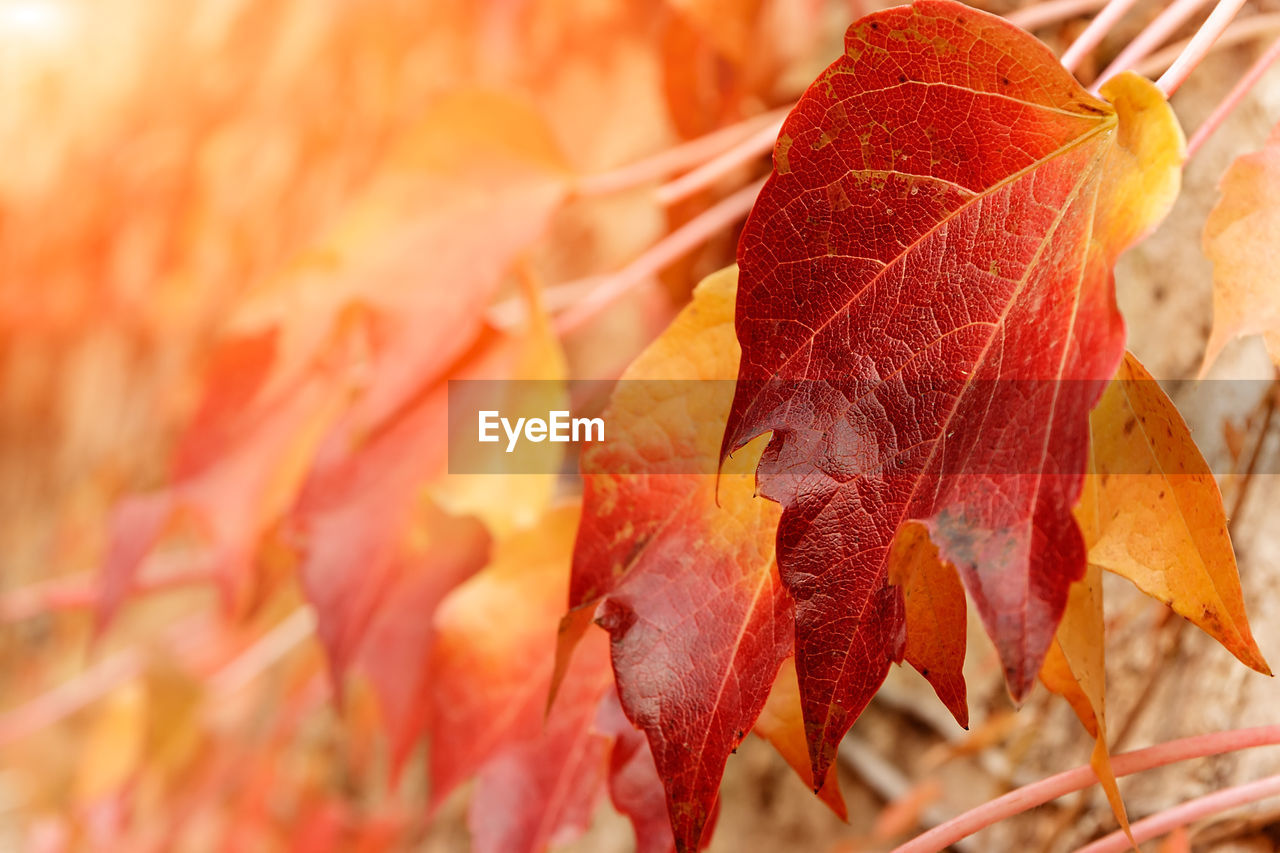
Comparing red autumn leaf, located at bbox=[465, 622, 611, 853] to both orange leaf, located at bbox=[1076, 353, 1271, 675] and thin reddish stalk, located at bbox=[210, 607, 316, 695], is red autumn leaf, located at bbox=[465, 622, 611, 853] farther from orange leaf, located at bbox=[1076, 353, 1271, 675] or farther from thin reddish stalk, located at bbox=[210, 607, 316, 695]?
thin reddish stalk, located at bbox=[210, 607, 316, 695]

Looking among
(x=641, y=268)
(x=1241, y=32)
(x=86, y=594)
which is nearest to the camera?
(x=1241, y=32)

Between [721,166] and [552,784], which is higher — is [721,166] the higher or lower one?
the higher one

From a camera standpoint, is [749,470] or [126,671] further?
[126,671]

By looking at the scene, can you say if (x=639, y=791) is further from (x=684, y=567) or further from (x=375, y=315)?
(x=375, y=315)

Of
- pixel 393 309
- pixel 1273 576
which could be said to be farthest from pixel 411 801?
pixel 1273 576

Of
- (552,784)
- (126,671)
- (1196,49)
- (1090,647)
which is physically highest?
(1196,49)

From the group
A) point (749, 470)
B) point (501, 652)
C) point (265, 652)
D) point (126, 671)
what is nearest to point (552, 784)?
point (501, 652)
